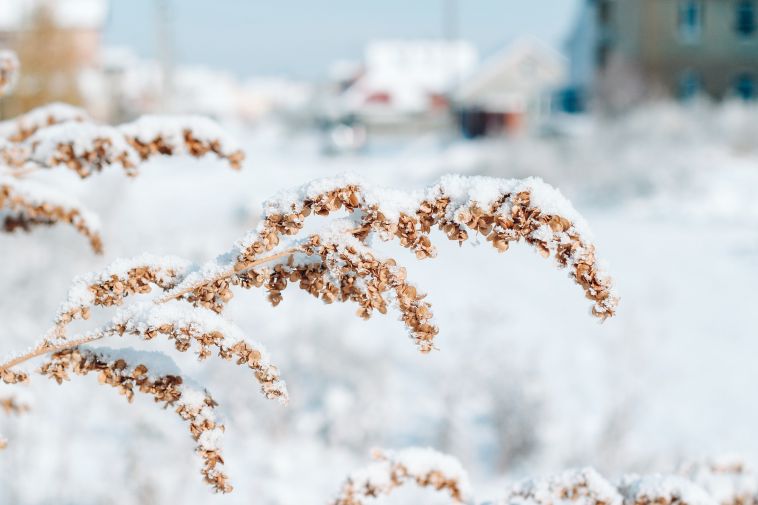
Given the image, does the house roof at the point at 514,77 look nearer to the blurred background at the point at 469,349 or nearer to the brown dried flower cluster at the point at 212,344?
the blurred background at the point at 469,349

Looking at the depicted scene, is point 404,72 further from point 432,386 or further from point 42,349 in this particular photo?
point 42,349

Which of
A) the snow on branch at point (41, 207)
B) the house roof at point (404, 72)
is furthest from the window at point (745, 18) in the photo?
the house roof at point (404, 72)

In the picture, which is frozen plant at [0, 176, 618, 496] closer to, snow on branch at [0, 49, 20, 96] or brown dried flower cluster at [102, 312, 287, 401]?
brown dried flower cluster at [102, 312, 287, 401]

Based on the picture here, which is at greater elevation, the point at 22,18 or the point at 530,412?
the point at 22,18

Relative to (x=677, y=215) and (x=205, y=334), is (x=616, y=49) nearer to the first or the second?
(x=677, y=215)

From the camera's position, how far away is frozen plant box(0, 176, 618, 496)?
121 centimetres

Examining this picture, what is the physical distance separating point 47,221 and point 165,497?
13.7 ft

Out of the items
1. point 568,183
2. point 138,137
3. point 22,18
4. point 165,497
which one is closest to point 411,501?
point 165,497

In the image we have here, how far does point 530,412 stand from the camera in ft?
24.5

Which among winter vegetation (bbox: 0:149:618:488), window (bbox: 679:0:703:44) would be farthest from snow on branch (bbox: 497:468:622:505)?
window (bbox: 679:0:703:44)

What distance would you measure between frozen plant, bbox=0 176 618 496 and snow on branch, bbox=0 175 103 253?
0.57 meters

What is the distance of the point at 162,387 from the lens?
4.33ft

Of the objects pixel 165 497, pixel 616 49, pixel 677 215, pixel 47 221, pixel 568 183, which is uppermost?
pixel 616 49

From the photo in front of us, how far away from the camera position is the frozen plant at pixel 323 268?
3.97 ft
